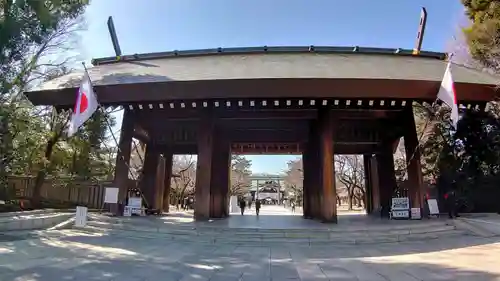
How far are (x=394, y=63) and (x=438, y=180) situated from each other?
6.15 metres

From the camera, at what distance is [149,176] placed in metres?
16.4

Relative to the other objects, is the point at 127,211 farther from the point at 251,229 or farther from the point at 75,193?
the point at 251,229

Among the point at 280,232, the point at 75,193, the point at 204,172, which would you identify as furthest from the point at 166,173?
the point at 280,232

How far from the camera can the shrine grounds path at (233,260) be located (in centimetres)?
520

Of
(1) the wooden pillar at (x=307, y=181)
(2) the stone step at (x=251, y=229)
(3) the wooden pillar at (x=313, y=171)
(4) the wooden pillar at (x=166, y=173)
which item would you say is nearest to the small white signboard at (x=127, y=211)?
(2) the stone step at (x=251, y=229)

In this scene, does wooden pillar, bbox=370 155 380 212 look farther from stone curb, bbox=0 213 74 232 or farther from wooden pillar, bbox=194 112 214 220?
stone curb, bbox=0 213 74 232

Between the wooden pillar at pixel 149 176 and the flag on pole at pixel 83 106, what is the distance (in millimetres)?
6006

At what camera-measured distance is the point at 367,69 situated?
12062 millimetres

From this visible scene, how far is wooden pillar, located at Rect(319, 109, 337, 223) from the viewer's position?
1158 centimetres

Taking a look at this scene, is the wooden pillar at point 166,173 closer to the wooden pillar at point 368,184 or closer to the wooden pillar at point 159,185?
the wooden pillar at point 159,185

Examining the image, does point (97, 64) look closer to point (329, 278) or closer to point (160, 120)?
point (160, 120)

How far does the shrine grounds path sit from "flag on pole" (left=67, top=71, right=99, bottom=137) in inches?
135

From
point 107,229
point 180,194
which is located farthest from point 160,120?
point 180,194

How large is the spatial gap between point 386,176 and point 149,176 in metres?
12.1
